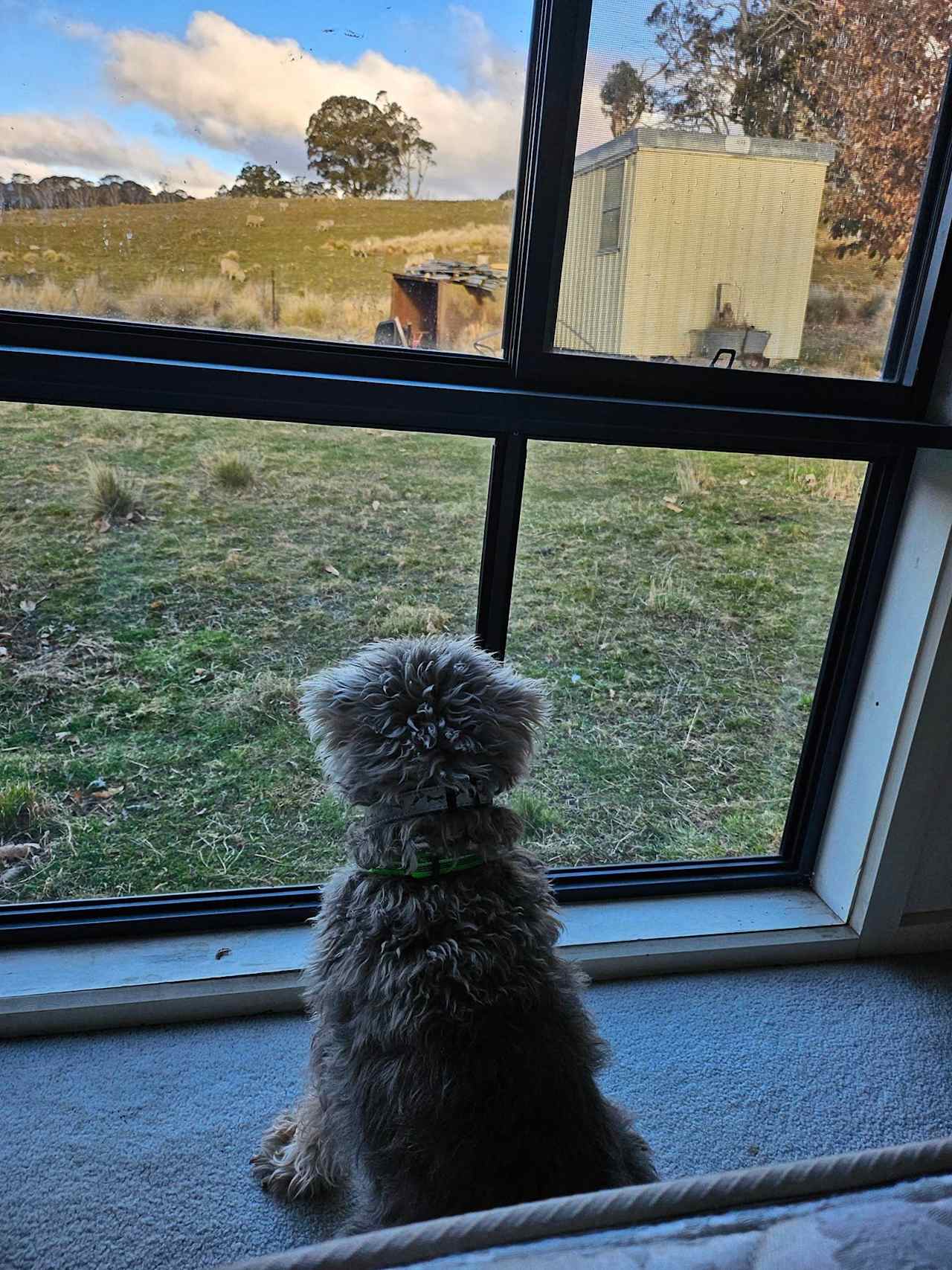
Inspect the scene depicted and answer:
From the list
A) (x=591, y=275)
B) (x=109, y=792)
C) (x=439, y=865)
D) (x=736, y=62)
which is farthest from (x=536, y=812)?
(x=736, y=62)

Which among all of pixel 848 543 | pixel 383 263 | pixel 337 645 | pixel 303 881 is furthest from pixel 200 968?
pixel 848 543

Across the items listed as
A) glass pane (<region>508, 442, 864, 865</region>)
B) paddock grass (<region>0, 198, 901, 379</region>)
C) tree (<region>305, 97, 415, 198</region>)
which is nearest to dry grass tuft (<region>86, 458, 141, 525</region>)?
paddock grass (<region>0, 198, 901, 379</region>)

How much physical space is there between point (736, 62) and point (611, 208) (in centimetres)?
32

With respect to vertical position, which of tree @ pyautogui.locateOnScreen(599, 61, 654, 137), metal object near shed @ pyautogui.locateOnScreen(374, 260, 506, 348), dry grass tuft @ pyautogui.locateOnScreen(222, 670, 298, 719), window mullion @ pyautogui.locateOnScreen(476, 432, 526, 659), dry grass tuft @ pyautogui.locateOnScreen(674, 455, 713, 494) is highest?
tree @ pyautogui.locateOnScreen(599, 61, 654, 137)

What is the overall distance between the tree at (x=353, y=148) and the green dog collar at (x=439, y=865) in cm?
107

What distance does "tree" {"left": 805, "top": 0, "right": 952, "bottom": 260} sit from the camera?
1395mm

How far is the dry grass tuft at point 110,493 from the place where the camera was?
1388 mm

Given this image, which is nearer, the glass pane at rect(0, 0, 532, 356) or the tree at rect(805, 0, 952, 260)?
the glass pane at rect(0, 0, 532, 356)

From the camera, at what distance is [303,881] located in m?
1.73

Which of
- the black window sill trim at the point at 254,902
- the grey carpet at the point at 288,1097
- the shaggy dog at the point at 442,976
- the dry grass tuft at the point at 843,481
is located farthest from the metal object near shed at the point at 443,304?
the grey carpet at the point at 288,1097

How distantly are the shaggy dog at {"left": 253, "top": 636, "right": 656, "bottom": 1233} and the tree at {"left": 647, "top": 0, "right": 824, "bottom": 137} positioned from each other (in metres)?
1.04

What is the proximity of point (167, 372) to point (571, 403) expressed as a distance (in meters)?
0.67

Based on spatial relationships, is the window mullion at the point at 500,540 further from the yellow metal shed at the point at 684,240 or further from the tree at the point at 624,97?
the tree at the point at 624,97

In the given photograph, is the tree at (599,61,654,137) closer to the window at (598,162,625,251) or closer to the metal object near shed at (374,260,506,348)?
the window at (598,162,625,251)
